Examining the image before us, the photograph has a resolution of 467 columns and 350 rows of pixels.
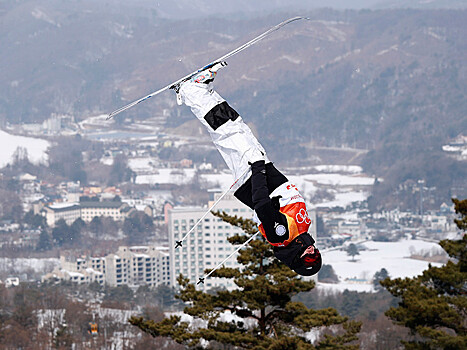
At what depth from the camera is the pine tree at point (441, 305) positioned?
14594 mm

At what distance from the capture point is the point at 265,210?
3783 mm

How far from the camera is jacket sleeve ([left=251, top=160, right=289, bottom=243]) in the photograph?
3.78 meters

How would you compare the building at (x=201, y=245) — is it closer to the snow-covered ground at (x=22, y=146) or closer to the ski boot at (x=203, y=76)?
the snow-covered ground at (x=22, y=146)

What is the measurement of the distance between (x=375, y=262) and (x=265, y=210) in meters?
110

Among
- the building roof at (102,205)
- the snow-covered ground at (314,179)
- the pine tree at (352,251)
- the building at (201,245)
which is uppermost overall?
the snow-covered ground at (314,179)

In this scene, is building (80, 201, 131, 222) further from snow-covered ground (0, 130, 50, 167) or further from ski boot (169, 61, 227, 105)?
ski boot (169, 61, 227, 105)

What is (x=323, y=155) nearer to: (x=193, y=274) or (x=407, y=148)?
(x=407, y=148)

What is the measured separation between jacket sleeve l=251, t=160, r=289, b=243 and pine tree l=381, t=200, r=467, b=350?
36.4 ft

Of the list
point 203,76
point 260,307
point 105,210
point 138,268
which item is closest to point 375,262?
point 138,268

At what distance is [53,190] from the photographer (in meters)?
154

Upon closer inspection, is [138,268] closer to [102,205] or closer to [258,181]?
[102,205]

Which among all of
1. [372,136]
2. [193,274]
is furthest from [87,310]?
[372,136]

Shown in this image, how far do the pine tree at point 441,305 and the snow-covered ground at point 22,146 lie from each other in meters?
146

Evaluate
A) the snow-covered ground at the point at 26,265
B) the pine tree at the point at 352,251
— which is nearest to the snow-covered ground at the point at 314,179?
the pine tree at the point at 352,251
